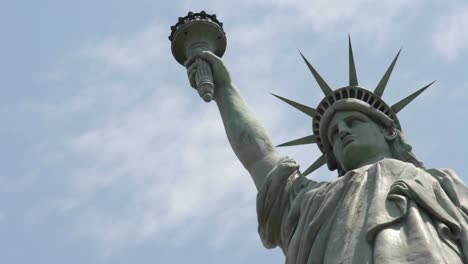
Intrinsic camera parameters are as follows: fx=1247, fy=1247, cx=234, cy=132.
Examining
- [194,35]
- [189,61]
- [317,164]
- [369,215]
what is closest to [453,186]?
[369,215]

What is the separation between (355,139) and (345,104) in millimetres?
500

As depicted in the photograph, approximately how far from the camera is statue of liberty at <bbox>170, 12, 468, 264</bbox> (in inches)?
396

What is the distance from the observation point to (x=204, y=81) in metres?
12.8

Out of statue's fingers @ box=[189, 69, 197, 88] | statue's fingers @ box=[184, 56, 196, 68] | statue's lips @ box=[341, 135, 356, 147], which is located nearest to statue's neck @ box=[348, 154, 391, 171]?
statue's lips @ box=[341, 135, 356, 147]

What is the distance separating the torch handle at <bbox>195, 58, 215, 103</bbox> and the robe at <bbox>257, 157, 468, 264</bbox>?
4.37 ft

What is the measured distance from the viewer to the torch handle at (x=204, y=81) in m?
12.8

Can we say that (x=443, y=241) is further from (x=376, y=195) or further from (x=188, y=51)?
(x=188, y=51)

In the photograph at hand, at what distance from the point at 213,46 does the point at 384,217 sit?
390 centimetres

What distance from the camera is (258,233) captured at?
12.0m

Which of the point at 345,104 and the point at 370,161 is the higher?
the point at 345,104

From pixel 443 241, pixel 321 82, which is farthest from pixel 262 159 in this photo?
pixel 443 241

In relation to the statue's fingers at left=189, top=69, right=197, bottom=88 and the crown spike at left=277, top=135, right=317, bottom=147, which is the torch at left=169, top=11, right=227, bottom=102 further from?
the crown spike at left=277, top=135, right=317, bottom=147

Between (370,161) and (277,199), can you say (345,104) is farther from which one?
(277,199)

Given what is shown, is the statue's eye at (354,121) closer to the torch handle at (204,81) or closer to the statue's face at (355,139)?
the statue's face at (355,139)
